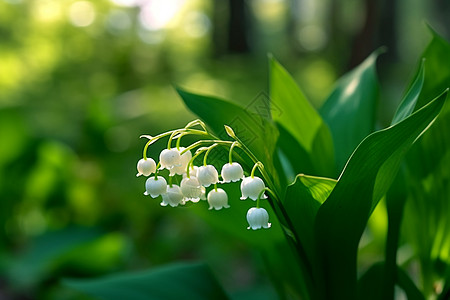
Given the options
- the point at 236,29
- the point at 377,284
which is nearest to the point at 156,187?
the point at 377,284

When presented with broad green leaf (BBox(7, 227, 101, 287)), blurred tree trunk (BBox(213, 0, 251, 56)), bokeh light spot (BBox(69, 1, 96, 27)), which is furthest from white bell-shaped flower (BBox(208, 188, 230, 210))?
blurred tree trunk (BBox(213, 0, 251, 56))

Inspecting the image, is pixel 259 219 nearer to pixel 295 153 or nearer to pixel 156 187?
pixel 156 187

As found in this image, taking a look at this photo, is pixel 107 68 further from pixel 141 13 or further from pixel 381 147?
pixel 381 147

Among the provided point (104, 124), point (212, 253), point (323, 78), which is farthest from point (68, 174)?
point (323, 78)

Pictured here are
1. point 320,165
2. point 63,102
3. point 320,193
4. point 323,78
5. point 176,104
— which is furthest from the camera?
point 323,78

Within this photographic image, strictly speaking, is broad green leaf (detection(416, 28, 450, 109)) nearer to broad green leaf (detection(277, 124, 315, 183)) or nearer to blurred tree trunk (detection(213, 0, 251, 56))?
broad green leaf (detection(277, 124, 315, 183))

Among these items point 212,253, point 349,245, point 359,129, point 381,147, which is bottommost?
point 212,253
